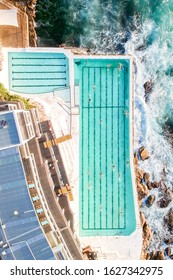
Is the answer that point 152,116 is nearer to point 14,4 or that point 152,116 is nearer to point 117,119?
point 117,119

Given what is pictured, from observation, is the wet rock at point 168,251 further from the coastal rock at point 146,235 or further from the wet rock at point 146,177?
the wet rock at point 146,177

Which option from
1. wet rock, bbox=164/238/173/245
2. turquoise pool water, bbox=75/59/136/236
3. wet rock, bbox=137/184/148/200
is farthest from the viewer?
wet rock, bbox=164/238/173/245

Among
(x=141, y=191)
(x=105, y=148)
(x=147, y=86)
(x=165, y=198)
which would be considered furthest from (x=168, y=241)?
(x=147, y=86)

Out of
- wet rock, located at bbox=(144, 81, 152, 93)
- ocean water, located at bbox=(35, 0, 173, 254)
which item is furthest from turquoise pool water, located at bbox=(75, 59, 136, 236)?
wet rock, located at bbox=(144, 81, 152, 93)

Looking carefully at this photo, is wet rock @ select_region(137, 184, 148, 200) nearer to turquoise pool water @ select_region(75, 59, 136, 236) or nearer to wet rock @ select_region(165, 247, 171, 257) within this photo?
turquoise pool water @ select_region(75, 59, 136, 236)

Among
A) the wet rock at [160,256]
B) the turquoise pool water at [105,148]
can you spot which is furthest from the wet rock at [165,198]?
the wet rock at [160,256]

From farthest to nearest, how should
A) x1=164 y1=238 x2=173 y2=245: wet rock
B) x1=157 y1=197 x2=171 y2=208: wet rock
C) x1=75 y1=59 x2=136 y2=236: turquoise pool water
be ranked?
x1=157 y1=197 x2=171 y2=208: wet rock < x1=164 y1=238 x2=173 y2=245: wet rock < x1=75 y1=59 x2=136 y2=236: turquoise pool water
